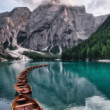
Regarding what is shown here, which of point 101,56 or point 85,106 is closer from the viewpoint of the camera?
point 85,106

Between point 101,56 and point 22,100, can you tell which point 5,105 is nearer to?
point 22,100

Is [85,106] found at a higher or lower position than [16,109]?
lower

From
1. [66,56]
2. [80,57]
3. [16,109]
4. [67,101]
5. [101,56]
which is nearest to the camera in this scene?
[16,109]

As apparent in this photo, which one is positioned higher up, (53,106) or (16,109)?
(16,109)

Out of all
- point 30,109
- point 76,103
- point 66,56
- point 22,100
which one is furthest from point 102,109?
point 66,56

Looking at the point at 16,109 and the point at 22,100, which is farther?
the point at 22,100

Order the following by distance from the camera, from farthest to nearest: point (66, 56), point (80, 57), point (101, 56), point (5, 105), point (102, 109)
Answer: point (66, 56) → point (80, 57) → point (101, 56) → point (5, 105) → point (102, 109)

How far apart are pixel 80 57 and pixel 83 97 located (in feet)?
430

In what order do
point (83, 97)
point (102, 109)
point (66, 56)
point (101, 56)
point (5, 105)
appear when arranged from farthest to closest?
point (66, 56) → point (101, 56) → point (83, 97) → point (5, 105) → point (102, 109)

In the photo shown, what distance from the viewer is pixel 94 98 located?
87.6ft

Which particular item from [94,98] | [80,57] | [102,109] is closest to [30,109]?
[102,109]

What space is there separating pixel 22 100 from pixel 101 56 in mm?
121976

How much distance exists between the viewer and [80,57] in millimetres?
156375

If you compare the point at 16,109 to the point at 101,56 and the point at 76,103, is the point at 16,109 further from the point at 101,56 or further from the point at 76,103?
the point at 101,56
